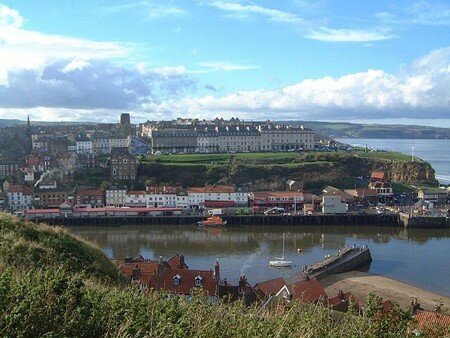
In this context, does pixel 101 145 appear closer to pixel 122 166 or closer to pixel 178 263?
pixel 122 166

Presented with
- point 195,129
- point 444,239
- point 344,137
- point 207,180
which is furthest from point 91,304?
point 344,137

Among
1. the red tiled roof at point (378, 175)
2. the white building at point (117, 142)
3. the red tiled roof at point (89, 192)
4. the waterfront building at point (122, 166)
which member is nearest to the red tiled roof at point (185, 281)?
the red tiled roof at point (89, 192)

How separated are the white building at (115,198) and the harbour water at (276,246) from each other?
16.6ft

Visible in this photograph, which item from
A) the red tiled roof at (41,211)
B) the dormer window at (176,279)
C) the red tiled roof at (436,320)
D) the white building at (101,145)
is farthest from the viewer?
the white building at (101,145)

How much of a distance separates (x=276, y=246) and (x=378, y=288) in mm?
8642

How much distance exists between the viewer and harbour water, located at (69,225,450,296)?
65.7ft

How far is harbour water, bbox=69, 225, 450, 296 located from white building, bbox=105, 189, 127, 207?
5.05 meters

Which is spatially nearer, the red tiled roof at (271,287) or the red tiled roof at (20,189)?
the red tiled roof at (271,287)

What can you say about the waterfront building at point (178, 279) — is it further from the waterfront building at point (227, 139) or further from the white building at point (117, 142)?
the white building at point (117, 142)

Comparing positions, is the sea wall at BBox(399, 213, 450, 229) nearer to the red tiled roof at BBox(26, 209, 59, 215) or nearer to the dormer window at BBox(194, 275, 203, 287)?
the dormer window at BBox(194, 275, 203, 287)

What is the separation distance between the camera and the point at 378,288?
17125 mm

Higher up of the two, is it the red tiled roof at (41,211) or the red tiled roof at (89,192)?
the red tiled roof at (89,192)

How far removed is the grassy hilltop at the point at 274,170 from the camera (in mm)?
42719

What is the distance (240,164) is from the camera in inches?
1780
